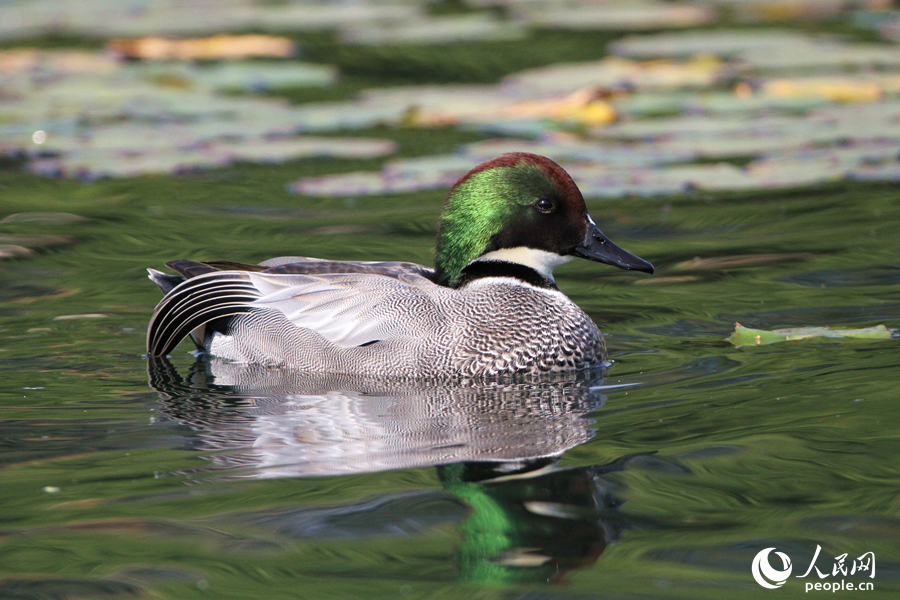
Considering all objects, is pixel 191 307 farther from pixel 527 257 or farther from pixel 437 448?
pixel 437 448

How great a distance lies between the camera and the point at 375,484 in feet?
13.2

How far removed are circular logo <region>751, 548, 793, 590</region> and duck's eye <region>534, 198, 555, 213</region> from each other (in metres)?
2.68

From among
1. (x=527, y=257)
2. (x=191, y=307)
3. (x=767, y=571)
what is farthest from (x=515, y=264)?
(x=767, y=571)

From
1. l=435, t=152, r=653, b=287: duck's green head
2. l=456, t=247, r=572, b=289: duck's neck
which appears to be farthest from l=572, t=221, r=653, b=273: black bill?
l=456, t=247, r=572, b=289: duck's neck

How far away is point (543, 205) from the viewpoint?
5.81m

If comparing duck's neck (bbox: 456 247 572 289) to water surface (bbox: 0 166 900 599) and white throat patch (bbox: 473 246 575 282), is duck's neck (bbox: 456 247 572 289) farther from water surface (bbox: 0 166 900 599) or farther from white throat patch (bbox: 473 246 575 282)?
water surface (bbox: 0 166 900 599)

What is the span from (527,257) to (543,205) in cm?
31

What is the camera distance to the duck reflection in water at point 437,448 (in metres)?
3.58

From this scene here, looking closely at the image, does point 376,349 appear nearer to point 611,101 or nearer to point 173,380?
point 173,380

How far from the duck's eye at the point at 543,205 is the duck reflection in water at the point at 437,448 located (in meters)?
0.79

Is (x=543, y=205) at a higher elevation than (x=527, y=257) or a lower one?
Answer: higher

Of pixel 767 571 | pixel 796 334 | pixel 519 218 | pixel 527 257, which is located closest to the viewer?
pixel 767 571

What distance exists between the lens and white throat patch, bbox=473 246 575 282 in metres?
5.96

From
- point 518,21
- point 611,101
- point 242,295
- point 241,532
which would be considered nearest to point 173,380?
point 242,295
